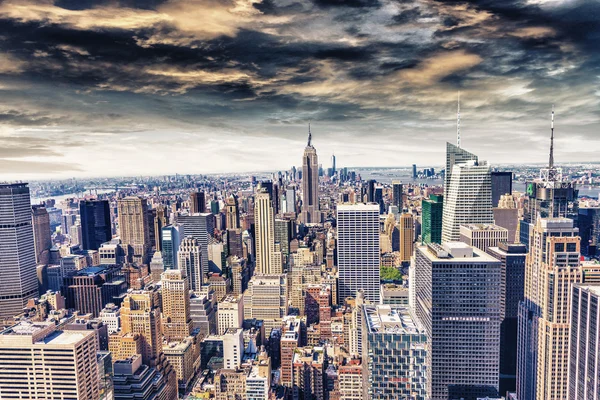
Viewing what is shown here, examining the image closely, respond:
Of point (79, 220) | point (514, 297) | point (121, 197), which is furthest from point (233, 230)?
point (514, 297)

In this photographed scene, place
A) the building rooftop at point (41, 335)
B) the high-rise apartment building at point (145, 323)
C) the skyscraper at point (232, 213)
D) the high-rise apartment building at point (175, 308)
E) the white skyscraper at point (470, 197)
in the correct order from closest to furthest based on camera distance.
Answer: the building rooftop at point (41, 335) < the high-rise apartment building at point (145, 323) < the high-rise apartment building at point (175, 308) < the white skyscraper at point (470, 197) < the skyscraper at point (232, 213)

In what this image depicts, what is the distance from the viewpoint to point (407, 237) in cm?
3178

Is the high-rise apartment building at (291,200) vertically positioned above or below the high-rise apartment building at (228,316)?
above

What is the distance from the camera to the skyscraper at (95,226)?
3350 centimetres

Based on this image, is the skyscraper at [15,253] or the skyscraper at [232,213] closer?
the skyscraper at [15,253]

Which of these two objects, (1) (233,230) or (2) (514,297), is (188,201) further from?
(2) (514,297)

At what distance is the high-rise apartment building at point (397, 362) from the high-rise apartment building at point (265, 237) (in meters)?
21.4

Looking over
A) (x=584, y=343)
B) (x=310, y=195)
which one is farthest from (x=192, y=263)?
(x=310, y=195)

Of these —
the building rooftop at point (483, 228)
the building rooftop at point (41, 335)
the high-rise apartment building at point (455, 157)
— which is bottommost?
the building rooftop at point (41, 335)

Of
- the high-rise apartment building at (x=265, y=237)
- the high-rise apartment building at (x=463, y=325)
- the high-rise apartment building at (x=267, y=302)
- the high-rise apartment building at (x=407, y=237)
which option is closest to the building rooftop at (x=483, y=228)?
the high-rise apartment building at (x=463, y=325)

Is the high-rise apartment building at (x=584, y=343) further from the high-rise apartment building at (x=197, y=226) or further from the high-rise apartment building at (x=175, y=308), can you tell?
the high-rise apartment building at (x=197, y=226)

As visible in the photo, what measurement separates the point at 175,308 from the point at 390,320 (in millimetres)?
13899

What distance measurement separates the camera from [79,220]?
3403 cm

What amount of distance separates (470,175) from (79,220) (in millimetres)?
30861
